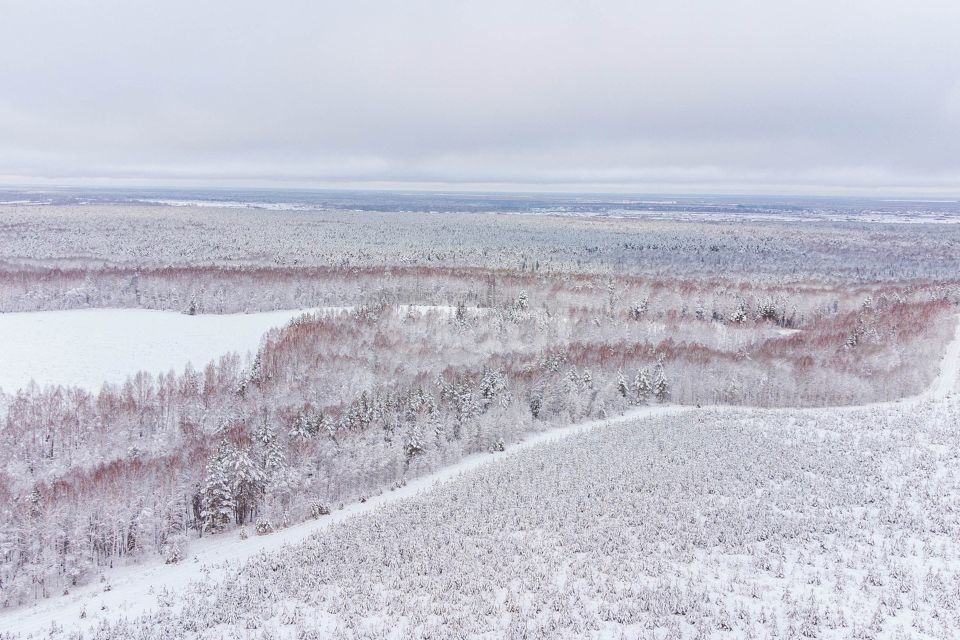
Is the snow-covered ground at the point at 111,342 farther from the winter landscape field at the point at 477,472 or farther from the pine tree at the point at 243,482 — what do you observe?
the pine tree at the point at 243,482

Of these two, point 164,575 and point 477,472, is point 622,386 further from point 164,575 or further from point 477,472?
point 164,575

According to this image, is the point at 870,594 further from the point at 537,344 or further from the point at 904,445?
the point at 537,344

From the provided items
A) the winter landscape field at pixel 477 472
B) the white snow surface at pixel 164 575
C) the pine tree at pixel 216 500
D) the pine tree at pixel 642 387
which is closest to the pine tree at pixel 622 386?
the winter landscape field at pixel 477 472

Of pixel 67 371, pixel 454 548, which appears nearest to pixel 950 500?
pixel 454 548

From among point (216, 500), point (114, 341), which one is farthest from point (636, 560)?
point (114, 341)

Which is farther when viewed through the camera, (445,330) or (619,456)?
(445,330)
